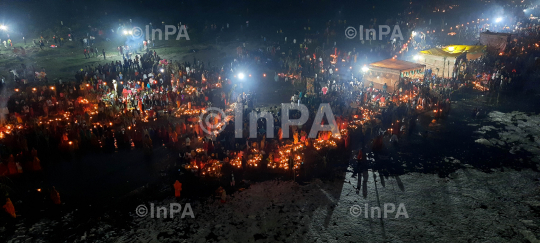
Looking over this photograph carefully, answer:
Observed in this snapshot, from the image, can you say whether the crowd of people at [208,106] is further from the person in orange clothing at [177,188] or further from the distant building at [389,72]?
the person in orange clothing at [177,188]

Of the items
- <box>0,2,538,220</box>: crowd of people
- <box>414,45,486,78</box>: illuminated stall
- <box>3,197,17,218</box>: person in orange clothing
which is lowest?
<box>3,197,17,218</box>: person in orange clothing

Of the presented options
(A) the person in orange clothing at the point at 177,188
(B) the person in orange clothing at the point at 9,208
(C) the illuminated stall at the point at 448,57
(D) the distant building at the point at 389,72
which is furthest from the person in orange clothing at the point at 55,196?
(C) the illuminated stall at the point at 448,57

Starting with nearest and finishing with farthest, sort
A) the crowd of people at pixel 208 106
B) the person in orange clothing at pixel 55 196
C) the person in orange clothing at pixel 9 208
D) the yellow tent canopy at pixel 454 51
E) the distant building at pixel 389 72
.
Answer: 1. the person in orange clothing at pixel 9 208
2. the person in orange clothing at pixel 55 196
3. the crowd of people at pixel 208 106
4. the distant building at pixel 389 72
5. the yellow tent canopy at pixel 454 51

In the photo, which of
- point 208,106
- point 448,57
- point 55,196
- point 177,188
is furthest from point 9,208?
point 448,57

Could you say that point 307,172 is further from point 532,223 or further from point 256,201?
point 532,223

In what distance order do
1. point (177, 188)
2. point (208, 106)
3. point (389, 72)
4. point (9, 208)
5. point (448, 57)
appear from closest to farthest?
point (9, 208), point (177, 188), point (208, 106), point (389, 72), point (448, 57)

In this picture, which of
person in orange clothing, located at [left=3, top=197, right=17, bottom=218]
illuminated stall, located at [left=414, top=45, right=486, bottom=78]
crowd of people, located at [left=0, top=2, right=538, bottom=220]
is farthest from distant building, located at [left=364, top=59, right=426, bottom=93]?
person in orange clothing, located at [left=3, top=197, right=17, bottom=218]

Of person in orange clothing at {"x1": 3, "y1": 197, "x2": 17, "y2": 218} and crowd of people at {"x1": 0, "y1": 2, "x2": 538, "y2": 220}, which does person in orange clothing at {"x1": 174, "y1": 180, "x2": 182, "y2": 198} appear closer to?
crowd of people at {"x1": 0, "y1": 2, "x2": 538, "y2": 220}

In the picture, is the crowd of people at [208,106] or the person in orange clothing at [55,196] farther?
the crowd of people at [208,106]

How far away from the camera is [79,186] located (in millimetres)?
10195

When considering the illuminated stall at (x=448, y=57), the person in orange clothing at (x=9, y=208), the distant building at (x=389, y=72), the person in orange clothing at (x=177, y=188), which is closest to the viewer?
the person in orange clothing at (x=9, y=208)

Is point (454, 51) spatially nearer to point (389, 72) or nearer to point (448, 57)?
point (448, 57)

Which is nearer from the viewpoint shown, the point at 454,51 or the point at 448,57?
the point at 448,57

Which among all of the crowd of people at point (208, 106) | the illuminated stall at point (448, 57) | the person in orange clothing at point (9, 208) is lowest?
the person in orange clothing at point (9, 208)
